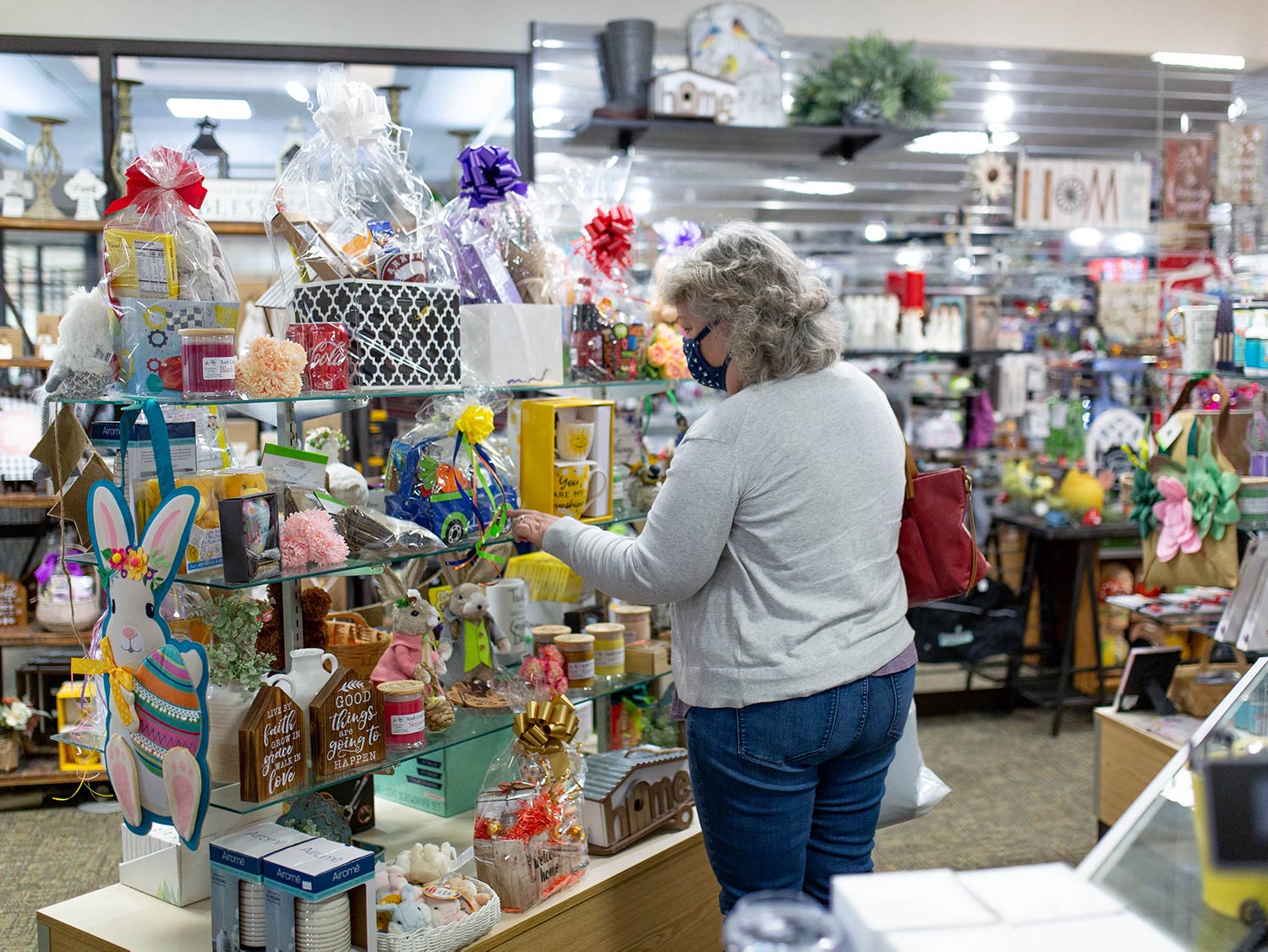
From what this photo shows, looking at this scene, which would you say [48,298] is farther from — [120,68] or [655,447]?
[655,447]

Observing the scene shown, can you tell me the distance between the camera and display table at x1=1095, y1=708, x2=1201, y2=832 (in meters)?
3.21

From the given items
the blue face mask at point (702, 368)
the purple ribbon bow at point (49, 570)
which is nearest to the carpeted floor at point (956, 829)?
the purple ribbon bow at point (49, 570)

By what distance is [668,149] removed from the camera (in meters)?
4.96

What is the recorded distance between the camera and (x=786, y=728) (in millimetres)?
1828

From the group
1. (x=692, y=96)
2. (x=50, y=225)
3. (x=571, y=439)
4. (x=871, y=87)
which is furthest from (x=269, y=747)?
(x=871, y=87)

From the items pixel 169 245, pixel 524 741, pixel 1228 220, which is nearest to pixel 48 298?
pixel 169 245

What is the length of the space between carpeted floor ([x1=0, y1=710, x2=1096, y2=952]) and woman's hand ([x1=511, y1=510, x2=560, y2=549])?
190 cm

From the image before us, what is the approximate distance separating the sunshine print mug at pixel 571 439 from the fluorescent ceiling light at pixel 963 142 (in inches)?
135

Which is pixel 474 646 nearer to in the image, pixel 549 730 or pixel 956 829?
pixel 549 730

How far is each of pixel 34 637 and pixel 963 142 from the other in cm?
444

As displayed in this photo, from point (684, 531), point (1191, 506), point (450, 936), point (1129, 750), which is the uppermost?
point (684, 531)

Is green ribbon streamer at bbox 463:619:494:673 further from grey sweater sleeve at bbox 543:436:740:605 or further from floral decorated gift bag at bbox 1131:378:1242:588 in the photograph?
floral decorated gift bag at bbox 1131:378:1242:588

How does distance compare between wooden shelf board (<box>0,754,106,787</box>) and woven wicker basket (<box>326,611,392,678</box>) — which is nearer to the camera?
woven wicker basket (<box>326,611,392,678</box>)

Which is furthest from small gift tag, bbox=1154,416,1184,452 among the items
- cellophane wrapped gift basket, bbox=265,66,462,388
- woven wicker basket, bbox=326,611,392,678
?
woven wicker basket, bbox=326,611,392,678
